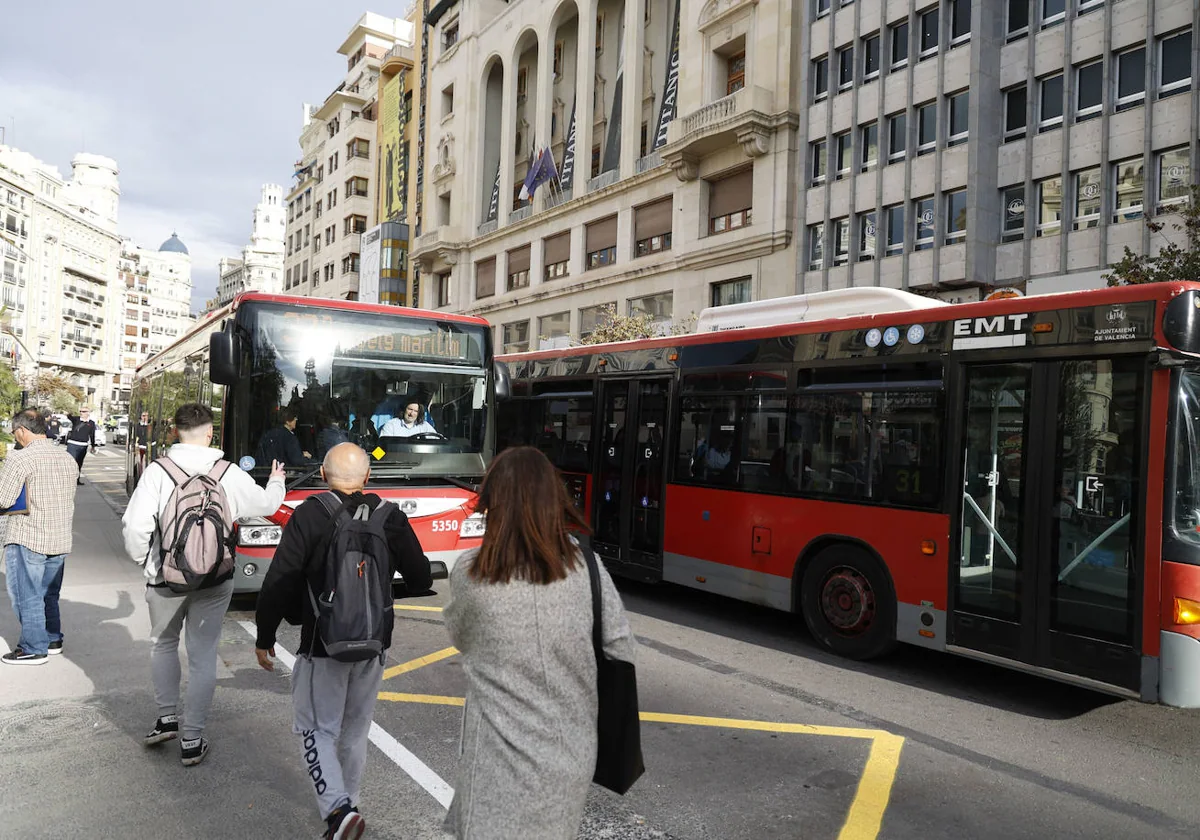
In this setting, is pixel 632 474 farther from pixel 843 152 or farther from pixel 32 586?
pixel 843 152

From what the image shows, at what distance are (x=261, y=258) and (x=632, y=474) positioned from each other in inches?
6939

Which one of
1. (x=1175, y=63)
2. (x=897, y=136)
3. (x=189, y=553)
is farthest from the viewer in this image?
(x=897, y=136)

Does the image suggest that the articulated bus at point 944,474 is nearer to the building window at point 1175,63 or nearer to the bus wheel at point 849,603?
the bus wheel at point 849,603

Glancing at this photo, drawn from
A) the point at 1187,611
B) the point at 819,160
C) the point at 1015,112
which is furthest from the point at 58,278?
the point at 1187,611

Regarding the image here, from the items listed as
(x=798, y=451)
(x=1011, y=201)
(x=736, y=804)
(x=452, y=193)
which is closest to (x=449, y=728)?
(x=736, y=804)

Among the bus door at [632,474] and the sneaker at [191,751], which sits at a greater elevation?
the bus door at [632,474]

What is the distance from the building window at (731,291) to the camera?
28625 mm

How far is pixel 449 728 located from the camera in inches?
203

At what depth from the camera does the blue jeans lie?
20.3 feet


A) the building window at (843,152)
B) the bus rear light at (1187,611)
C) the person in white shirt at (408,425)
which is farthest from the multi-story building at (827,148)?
the person in white shirt at (408,425)

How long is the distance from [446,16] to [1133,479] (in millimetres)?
50514

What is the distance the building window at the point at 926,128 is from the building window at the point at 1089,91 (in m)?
3.52

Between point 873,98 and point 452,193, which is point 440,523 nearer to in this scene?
point 873,98

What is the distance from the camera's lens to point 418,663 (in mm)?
6633
